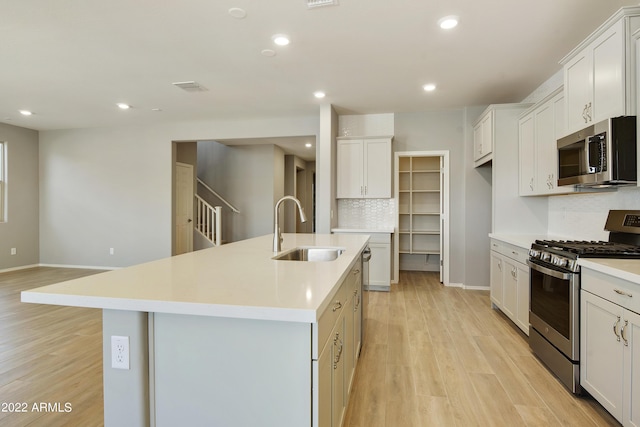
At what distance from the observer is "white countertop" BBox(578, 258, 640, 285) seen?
1.59 m

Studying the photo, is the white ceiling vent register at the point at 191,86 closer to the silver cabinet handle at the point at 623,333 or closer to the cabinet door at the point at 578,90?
the cabinet door at the point at 578,90

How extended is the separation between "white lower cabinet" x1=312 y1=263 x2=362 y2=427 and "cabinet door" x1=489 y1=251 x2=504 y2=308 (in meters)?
2.30

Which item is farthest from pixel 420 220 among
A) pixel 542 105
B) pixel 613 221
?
pixel 613 221

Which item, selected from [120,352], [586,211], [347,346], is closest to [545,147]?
[586,211]

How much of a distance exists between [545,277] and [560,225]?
139 centimetres

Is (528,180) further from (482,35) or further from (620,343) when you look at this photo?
(620,343)

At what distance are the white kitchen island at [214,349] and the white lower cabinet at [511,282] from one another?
93.9 inches

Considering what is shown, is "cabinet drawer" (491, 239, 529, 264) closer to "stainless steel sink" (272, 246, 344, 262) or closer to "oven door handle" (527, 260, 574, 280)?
"oven door handle" (527, 260, 574, 280)

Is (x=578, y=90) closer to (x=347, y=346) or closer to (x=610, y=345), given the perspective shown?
(x=610, y=345)

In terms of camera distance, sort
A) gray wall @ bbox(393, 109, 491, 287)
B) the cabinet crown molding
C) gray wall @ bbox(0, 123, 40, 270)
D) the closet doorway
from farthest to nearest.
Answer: the closet doorway, gray wall @ bbox(0, 123, 40, 270), gray wall @ bbox(393, 109, 491, 287), the cabinet crown molding

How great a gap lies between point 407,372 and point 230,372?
1.68 meters

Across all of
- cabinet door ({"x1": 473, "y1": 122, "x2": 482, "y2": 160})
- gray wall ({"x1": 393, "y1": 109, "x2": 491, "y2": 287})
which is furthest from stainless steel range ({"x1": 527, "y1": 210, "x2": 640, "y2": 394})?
gray wall ({"x1": 393, "y1": 109, "x2": 491, "y2": 287})

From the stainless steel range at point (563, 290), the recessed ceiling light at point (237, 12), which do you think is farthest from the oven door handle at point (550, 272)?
the recessed ceiling light at point (237, 12)

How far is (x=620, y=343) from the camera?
169 cm
